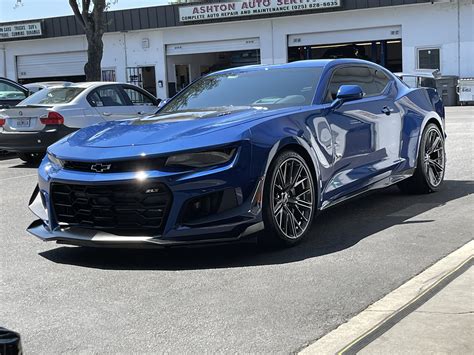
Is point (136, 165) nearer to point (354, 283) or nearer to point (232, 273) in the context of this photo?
point (232, 273)

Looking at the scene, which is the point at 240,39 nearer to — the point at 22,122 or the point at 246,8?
the point at 246,8

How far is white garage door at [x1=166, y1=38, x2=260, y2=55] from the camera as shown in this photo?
30.1m

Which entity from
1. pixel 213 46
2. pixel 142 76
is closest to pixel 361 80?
pixel 213 46

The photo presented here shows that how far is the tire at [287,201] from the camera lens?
4727 millimetres

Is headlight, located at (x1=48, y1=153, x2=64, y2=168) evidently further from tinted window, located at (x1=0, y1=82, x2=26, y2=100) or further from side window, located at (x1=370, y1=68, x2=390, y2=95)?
tinted window, located at (x1=0, y1=82, x2=26, y2=100)

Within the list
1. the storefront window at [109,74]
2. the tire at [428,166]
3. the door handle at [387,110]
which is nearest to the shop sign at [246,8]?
the storefront window at [109,74]

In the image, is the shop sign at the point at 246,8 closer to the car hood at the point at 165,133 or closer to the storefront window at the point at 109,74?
the storefront window at the point at 109,74

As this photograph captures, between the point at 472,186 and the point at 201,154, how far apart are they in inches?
172

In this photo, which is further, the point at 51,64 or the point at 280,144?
the point at 51,64

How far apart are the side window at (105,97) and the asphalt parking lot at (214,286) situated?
5.48m

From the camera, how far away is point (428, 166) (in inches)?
281

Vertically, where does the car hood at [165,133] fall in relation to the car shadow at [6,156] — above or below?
above

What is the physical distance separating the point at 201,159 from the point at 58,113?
6.94m

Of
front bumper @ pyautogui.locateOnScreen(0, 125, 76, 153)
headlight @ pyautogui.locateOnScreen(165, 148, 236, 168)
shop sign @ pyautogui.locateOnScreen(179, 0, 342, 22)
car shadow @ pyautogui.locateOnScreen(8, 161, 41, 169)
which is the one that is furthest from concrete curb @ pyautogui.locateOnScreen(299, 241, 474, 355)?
shop sign @ pyautogui.locateOnScreen(179, 0, 342, 22)
